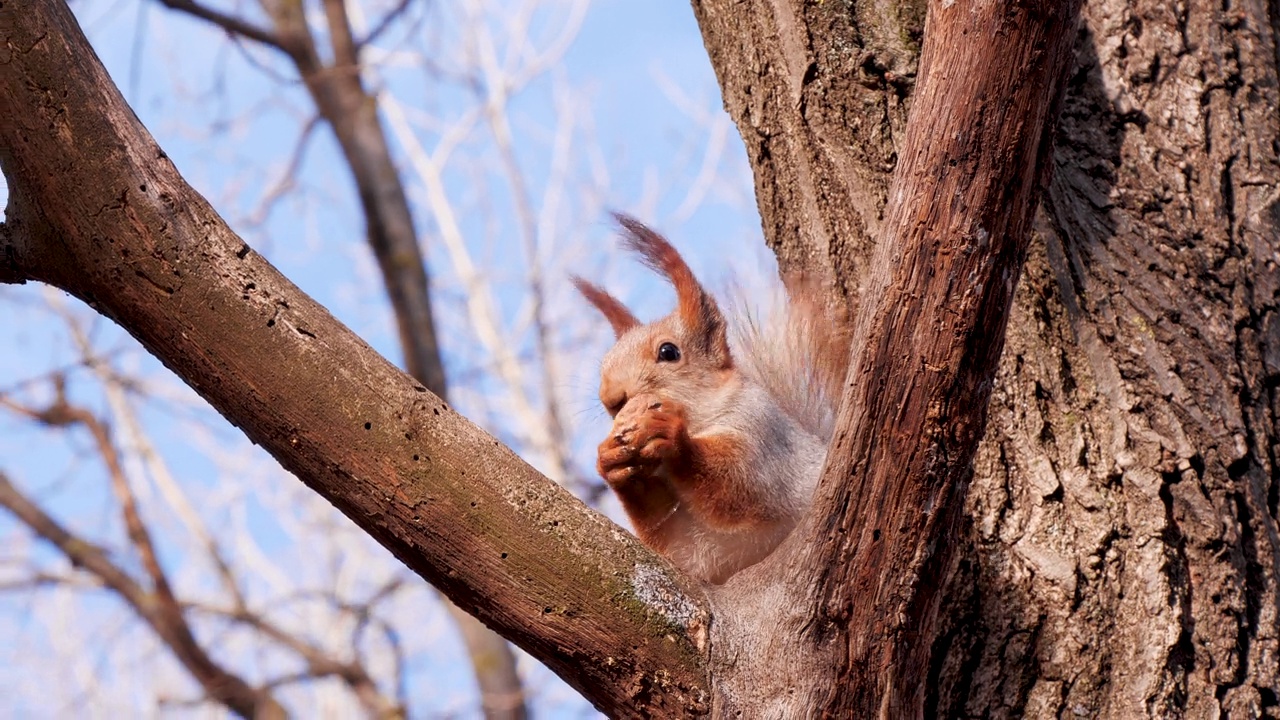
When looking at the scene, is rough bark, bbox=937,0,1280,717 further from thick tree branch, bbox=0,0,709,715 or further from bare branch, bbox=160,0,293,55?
Result: bare branch, bbox=160,0,293,55

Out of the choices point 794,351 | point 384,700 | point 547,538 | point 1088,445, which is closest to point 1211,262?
point 1088,445

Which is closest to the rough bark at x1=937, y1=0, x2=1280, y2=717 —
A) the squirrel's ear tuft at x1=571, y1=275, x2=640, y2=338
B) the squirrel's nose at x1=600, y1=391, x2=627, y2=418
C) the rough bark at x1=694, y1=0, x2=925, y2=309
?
the rough bark at x1=694, y1=0, x2=925, y2=309

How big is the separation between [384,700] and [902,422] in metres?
4.45

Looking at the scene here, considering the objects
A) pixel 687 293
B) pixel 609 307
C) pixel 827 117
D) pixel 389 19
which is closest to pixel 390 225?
pixel 389 19

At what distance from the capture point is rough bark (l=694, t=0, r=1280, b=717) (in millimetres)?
1811

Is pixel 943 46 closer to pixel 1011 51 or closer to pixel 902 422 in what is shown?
pixel 1011 51

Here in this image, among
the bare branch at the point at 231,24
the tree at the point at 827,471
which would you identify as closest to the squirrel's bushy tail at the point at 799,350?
the tree at the point at 827,471

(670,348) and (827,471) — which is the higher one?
(670,348)

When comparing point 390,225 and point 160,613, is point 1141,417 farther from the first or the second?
point 160,613

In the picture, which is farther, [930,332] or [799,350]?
[799,350]

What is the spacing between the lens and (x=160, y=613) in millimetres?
5086

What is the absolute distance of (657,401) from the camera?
193cm

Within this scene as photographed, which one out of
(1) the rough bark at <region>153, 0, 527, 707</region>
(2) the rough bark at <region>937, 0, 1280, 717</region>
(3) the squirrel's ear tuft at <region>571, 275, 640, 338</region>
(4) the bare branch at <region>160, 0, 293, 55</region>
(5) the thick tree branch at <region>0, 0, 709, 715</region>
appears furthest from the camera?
(1) the rough bark at <region>153, 0, 527, 707</region>

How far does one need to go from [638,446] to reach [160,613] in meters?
4.01
